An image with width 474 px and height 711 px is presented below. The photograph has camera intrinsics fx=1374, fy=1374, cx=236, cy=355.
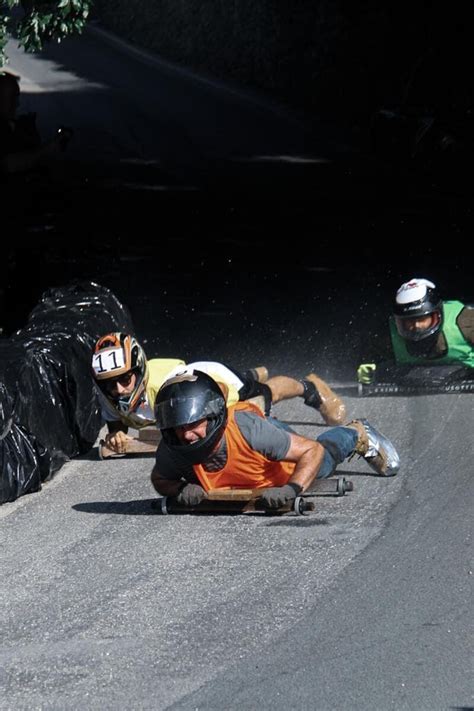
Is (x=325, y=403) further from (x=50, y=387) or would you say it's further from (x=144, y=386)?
(x=50, y=387)

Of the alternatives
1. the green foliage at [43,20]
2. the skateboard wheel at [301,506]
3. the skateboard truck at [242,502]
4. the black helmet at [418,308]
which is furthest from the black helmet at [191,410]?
the green foliage at [43,20]

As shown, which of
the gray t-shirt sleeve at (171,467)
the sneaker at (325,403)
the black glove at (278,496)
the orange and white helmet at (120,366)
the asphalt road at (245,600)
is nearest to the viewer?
the asphalt road at (245,600)

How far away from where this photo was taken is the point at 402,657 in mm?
6516

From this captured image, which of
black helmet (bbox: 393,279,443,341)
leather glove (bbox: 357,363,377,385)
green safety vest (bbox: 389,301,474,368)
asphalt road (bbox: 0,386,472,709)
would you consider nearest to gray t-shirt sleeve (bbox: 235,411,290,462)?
asphalt road (bbox: 0,386,472,709)

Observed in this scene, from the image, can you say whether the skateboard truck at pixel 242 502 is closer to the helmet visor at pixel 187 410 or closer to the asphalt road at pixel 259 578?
the asphalt road at pixel 259 578

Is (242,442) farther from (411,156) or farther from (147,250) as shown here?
(411,156)

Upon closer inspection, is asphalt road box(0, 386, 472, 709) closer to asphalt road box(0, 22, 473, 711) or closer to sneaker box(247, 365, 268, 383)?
asphalt road box(0, 22, 473, 711)

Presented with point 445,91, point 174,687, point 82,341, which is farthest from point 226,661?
point 445,91

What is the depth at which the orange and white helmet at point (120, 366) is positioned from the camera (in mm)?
10344

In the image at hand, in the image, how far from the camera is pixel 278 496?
8.88 meters

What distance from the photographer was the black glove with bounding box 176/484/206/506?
9109 mm

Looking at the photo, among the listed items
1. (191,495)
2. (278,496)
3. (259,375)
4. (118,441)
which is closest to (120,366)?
(118,441)

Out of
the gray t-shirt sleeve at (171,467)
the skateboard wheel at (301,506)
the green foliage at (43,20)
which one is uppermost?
the green foliage at (43,20)

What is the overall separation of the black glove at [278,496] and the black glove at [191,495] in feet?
1.38
